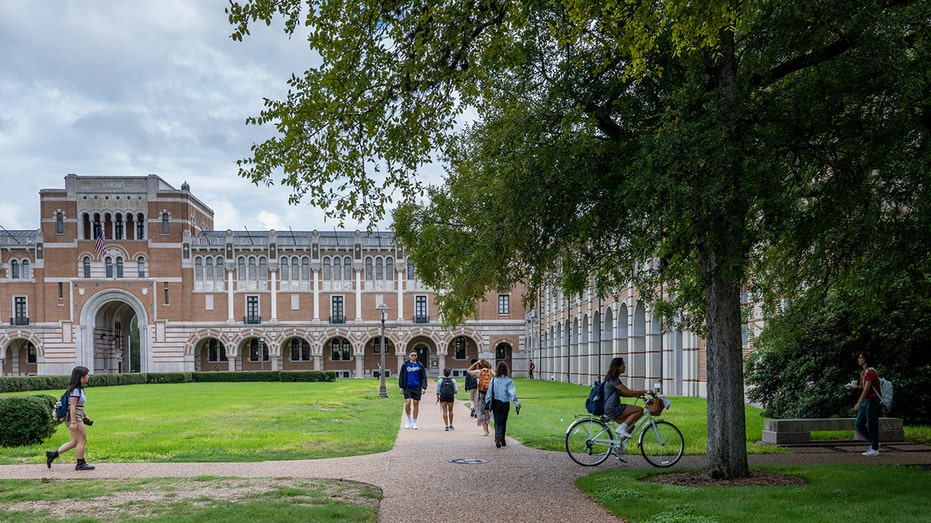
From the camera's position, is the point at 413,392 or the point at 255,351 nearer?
the point at 413,392

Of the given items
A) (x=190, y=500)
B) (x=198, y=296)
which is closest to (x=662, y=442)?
(x=190, y=500)

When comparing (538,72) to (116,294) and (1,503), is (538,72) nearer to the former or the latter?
(1,503)

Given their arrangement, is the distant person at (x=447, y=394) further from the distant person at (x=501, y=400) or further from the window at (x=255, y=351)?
the window at (x=255, y=351)

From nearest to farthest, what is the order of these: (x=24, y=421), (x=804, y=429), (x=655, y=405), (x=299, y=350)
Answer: (x=655, y=405), (x=804, y=429), (x=24, y=421), (x=299, y=350)

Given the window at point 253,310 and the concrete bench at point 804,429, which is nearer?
the concrete bench at point 804,429

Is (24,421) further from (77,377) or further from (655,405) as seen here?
(655,405)

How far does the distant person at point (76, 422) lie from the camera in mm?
11867

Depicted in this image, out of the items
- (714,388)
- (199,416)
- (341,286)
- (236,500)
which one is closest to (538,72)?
(714,388)

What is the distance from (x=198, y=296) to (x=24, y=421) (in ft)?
178

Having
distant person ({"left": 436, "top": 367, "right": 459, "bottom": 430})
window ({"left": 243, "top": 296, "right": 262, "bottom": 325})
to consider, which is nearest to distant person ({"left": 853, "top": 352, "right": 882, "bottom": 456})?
distant person ({"left": 436, "top": 367, "right": 459, "bottom": 430})

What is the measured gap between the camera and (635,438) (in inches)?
577

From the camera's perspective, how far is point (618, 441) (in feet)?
38.2

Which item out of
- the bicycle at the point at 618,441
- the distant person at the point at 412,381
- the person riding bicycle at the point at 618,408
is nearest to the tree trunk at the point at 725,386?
the bicycle at the point at 618,441

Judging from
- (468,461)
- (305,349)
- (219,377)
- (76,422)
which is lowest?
(219,377)
